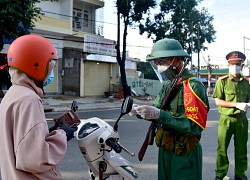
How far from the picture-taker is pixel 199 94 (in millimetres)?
2145

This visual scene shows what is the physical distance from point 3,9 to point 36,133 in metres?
11.0

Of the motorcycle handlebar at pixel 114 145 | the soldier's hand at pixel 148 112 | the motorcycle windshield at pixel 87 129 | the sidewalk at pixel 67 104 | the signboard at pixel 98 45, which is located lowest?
the sidewalk at pixel 67 104

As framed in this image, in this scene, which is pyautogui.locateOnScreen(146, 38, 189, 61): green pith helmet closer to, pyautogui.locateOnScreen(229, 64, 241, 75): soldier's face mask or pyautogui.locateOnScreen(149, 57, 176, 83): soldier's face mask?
pyautogui.locateOnScreen(149, 57, 176, 83): soldier's face mask

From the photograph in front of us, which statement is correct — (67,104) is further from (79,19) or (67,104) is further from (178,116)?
(178,116)

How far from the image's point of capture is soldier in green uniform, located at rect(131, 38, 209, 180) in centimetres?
208

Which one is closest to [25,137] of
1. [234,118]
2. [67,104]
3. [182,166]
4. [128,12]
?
[182,166]

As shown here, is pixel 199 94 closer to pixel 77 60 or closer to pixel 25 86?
pixel 25 86

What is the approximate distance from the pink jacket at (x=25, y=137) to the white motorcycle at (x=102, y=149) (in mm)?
541

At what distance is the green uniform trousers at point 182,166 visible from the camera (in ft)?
7.26

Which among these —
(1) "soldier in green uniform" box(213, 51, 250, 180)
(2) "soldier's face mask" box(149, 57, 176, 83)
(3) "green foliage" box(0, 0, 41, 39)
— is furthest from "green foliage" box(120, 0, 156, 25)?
(2) "soldier's face mask" box(149, 57, 176, 83)

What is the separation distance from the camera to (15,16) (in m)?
11.5

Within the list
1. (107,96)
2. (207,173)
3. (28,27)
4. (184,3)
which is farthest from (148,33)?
(207,173)

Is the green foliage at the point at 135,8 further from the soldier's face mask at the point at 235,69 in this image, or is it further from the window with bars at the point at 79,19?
the soldier's face mask at the point at 235,69

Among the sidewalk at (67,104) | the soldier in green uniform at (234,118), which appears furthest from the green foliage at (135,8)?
the soldier in green uniform at (234,118)
